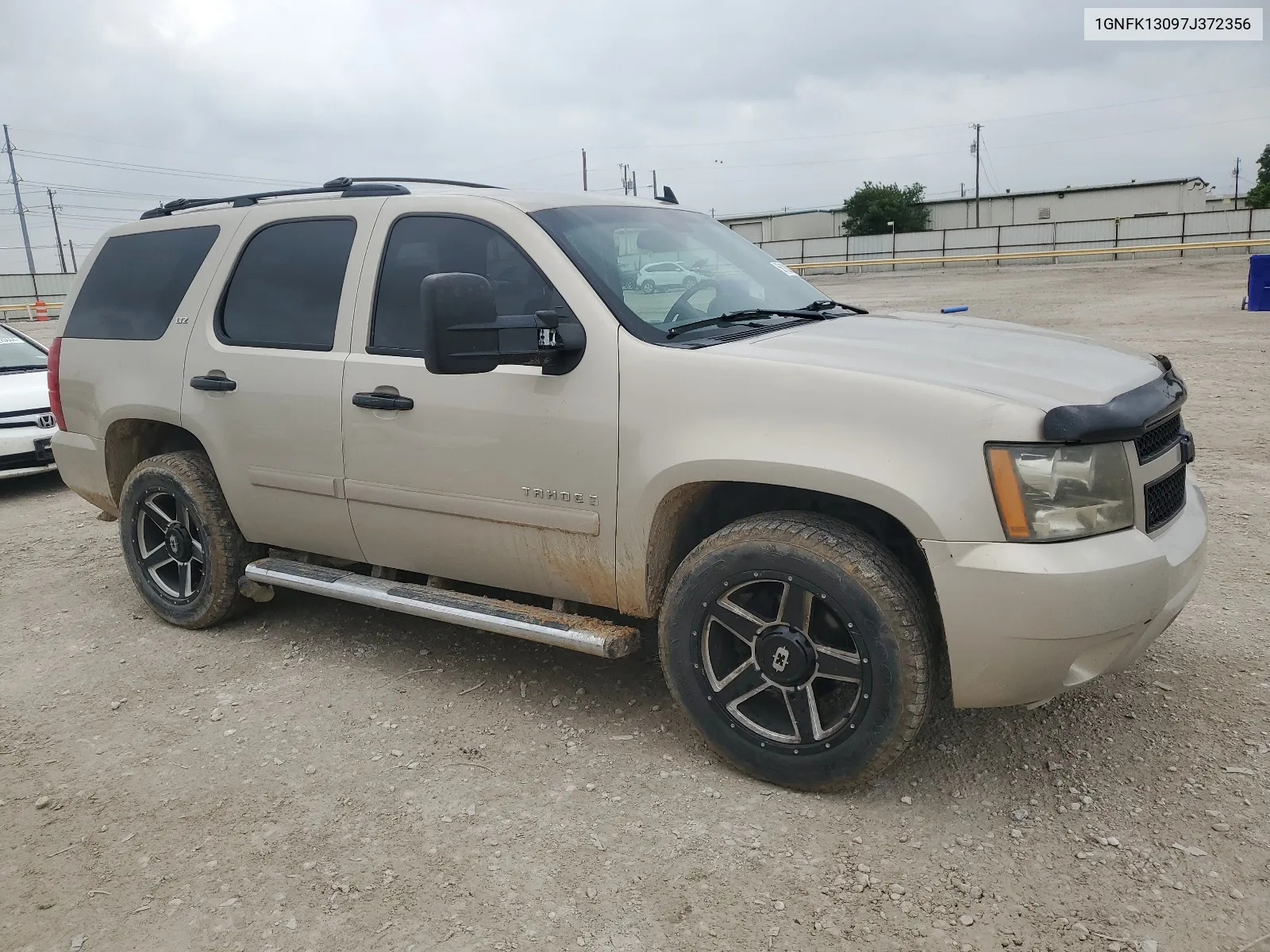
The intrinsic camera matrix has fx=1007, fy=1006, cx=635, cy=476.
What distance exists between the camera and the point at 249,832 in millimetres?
3084

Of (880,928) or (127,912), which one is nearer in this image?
(880,928)

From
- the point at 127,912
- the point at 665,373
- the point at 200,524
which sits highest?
the point at 665,373

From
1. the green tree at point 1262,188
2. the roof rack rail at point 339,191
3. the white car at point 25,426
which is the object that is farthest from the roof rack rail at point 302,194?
the green tree at point 1262,188

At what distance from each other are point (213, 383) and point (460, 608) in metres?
1.55

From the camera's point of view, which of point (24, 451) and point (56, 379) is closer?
point (56, 379)

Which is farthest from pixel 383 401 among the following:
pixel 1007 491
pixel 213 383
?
pixel 1007 491

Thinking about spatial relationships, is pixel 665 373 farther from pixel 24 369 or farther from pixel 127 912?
pixel 24 369

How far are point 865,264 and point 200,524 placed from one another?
3822cm

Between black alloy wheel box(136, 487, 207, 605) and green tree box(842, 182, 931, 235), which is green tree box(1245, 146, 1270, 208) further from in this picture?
black alloy wheel box(136, 487, 207, 605)

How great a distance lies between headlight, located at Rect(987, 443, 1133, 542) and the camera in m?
2.68

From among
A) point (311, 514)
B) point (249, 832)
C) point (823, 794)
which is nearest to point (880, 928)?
point (823, 794)

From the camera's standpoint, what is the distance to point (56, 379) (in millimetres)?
5055

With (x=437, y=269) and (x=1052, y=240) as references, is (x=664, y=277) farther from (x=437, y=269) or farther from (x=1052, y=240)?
(x=1052, y=240)

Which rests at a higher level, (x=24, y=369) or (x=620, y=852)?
(x=24, y=369)
